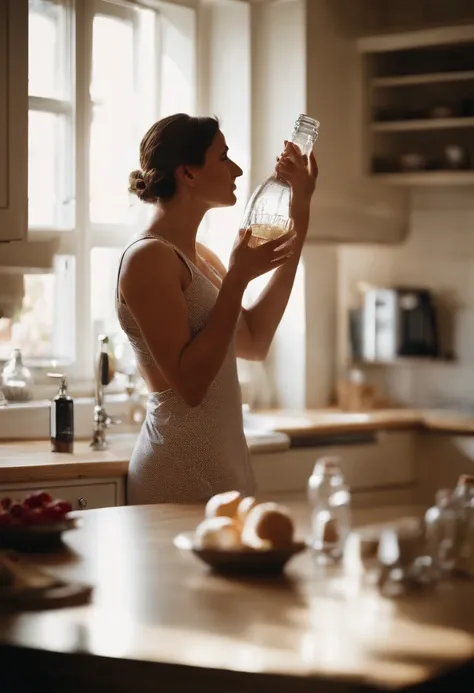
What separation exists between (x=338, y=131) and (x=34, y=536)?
8.96 feet

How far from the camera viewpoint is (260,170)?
169 inches

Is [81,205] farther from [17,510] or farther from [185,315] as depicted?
[17,510]

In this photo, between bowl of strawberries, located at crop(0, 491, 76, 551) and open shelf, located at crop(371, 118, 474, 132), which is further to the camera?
open shelf, located at crop(371, 118, 474, 132)

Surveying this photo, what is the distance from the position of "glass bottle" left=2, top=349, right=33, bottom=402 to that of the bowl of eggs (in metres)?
2.05

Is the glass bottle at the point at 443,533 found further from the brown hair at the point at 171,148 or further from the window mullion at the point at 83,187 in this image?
the window mullion at the point at 83,187

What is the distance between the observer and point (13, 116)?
3.25m

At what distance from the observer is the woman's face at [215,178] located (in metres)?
2.65

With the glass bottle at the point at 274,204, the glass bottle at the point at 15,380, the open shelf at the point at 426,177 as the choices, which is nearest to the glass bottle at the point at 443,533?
the glass bottle at the point at 274,204

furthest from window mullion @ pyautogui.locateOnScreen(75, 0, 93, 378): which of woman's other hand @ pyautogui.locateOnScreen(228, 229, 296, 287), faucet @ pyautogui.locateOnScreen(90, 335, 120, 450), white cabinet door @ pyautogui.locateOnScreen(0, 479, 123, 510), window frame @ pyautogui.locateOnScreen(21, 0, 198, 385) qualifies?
A: woman's other hand @ pyautogui.locateOnScreen(228, 229, 296, 287)

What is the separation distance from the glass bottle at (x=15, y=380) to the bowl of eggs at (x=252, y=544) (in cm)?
205

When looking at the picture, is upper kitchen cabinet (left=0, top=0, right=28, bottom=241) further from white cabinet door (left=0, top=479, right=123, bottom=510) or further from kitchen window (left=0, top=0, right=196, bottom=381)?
white cabinet door (left=0, top=479, right=123, bottom=510)

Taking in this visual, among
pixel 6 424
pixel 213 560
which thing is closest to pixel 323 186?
pixel 6 424

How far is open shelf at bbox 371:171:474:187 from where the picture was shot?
170 inches

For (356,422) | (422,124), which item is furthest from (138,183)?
(422,124)
